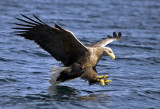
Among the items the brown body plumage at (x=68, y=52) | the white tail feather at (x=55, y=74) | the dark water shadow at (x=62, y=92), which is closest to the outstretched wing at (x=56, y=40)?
the brown body plumage at (x=68, y=52)

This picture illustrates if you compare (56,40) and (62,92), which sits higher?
(56,40)

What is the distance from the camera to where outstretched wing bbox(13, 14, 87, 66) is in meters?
7.21

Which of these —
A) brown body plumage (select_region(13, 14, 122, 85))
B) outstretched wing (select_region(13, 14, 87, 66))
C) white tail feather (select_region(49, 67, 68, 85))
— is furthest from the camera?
white tail feather (select_region(49, 67, 68, 85))

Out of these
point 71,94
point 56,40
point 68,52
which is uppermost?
point 56,40

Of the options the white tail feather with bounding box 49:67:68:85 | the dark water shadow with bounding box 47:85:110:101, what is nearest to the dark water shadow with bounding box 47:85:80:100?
the dark water shadow with bounding box 47:85:110:101

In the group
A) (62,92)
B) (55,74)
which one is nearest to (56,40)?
(55,74)

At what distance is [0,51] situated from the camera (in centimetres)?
1045

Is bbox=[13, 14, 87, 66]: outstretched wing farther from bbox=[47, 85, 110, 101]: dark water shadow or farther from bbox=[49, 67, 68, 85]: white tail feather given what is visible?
bbox=[47, 85, 110, 101]: dark water shadow

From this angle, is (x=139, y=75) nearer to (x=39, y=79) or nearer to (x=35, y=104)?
(x=39, y=79)

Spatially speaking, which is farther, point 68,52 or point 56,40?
point 68,52

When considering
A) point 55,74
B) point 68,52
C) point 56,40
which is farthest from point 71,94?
point 56,40

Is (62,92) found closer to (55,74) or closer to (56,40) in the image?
(55,74)

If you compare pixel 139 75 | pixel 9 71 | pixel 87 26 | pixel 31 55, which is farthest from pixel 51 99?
pixel 87 26

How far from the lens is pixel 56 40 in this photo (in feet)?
24.5
